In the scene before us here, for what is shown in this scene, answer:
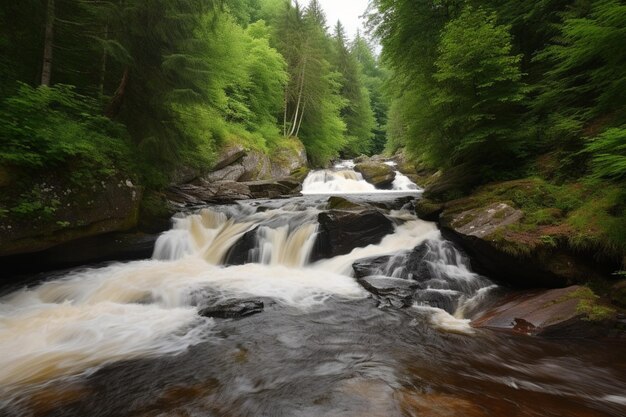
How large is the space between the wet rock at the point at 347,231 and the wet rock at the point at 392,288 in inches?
66.9

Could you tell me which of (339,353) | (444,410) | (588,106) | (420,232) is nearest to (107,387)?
(339,353)

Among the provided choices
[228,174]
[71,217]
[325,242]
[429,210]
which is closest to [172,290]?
[71,217]

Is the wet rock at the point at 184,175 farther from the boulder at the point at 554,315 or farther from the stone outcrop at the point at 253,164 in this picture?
the boulder at the point at 554,315

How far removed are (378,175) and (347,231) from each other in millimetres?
14121

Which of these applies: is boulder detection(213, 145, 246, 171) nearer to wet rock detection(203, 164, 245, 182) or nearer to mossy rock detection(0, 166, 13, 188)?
wet rock detection(203, 164, 245, 182)

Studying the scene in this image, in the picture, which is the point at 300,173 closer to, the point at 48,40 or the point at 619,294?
the point at 48,40

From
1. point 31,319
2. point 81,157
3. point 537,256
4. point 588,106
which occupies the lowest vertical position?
point 31,319

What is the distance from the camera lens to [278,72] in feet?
72.1

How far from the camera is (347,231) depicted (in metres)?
8.65

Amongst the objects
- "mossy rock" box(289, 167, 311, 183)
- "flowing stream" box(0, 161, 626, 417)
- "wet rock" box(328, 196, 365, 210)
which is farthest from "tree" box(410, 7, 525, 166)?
"mossy rock" box(289, 167, 311, 183)

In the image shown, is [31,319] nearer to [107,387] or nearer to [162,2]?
[107,387]

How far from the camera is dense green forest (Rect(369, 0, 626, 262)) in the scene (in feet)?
16.5

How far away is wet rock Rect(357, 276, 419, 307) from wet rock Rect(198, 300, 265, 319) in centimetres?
231

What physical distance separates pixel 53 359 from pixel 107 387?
3.99ft
